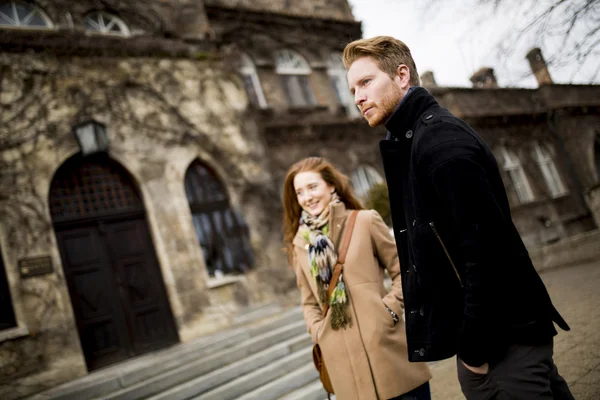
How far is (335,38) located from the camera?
14.0 metres

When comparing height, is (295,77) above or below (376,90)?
above

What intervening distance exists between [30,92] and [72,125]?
0.95 m

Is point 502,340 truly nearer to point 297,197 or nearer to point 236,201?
point 297,197

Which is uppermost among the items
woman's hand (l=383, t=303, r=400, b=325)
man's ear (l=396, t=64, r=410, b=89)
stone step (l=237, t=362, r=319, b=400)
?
Result: man's ear (l=396, t=64, r=410, b=89)

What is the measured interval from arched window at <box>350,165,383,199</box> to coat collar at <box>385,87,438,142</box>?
10615 millimetres

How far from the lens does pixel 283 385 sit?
4.42 m

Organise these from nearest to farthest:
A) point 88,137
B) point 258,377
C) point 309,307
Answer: point 309,307 → point 258,377 → point 88,137

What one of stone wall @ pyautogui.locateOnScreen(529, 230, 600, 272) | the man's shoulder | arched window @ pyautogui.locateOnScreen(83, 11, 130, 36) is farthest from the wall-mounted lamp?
stone wall @ pyautogui.locateOnScreen(529, 230, 600, 272)

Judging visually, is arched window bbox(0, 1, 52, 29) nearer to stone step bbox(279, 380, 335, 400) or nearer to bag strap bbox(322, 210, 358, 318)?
stone step bbox(279, 380, 335, 400)

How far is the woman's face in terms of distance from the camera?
2416mm

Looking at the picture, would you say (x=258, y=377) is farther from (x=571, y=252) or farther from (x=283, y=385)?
(x=571, y=252)

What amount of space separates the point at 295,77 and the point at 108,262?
8492 mm

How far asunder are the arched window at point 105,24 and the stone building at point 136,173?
0.04m

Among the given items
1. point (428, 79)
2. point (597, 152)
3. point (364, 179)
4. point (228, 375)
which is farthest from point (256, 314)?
point (597, 152)
